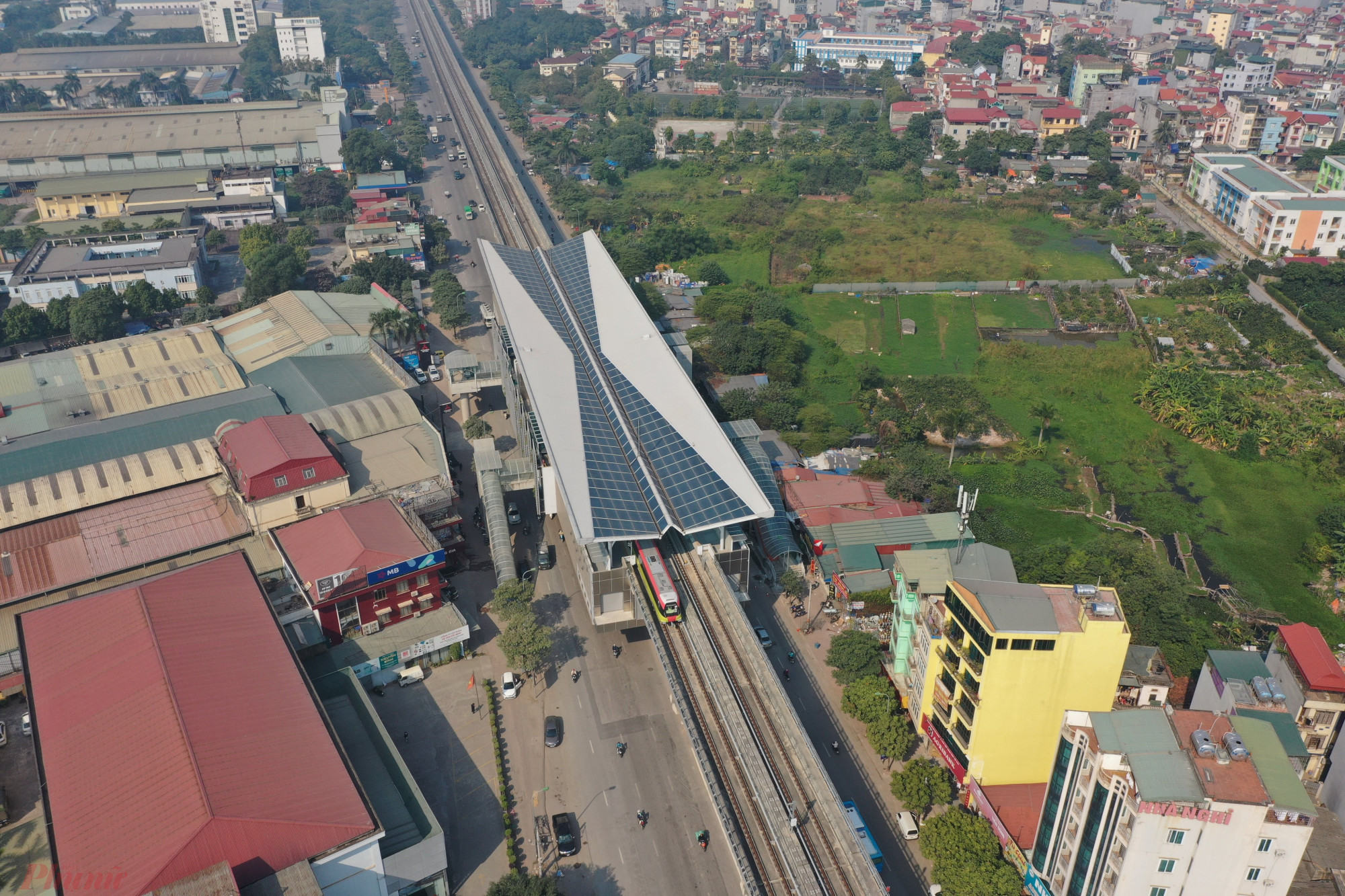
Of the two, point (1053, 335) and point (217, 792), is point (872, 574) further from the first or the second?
point (1053, 335)

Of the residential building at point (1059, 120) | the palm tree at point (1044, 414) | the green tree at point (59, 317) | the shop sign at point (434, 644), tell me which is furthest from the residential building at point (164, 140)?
the residential building at point (1059, 120)

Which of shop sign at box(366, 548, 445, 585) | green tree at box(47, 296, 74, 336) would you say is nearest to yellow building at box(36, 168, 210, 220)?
green tree at box(47, 296, 74, 336)

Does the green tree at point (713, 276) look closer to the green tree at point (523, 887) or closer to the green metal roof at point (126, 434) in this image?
the green metal roof at point (126, 434)

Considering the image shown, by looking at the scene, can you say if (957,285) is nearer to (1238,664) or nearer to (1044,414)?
(1044,414)

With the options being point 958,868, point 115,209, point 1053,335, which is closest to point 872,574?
point 958,868

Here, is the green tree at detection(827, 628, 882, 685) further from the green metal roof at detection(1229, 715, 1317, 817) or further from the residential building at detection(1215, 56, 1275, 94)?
the residential building at detection(1215, 56, 1275, 94)
